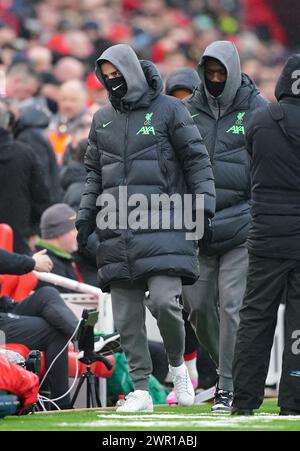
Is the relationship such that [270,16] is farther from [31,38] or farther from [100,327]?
[100,327]

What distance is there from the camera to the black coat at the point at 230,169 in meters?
11.9

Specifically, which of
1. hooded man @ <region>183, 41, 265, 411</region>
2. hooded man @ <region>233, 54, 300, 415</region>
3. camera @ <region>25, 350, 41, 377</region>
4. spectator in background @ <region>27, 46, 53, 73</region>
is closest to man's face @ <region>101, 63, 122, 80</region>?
hooded man @ <region>183, 41, 265, 411</region>

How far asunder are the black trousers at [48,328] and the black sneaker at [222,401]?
109 cm

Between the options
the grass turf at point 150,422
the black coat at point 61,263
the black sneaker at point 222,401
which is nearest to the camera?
the grass turf at point 150,422

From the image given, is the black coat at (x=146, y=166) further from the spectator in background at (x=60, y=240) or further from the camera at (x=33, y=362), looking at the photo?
the spectator in background at (x=60, y=240)

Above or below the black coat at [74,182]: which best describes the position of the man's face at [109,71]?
above

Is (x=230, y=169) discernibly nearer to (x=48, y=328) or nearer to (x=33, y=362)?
A: (x=48, y=328)

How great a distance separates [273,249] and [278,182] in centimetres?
39

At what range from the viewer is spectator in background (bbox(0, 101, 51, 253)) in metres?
15.0

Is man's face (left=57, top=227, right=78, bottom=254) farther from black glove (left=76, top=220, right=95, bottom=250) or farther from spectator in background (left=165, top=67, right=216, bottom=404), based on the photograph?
black glove (left=76, top=220, right=95, bottom=250)

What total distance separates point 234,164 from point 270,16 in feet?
67.7

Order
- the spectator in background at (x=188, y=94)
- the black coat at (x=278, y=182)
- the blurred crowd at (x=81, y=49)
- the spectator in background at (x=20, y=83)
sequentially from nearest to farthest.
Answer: the black coat at (x=278, y=182), the spectator in background at (x=188, y=94), the blurred crowd at (x=81, y=49), the spectator in background at (x=20, y=83)

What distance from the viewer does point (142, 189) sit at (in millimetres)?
11172

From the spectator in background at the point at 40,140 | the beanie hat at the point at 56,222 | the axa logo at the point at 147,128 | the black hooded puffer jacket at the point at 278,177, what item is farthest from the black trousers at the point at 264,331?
the spectator in background at the point at 40,140
